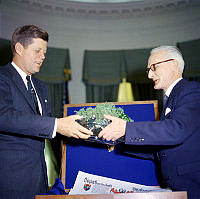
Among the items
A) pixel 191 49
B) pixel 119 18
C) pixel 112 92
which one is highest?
pixel 119 18

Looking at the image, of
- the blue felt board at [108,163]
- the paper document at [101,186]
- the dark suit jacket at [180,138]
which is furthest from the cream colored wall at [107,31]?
the dark suit jacket at [180,138]

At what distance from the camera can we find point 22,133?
188 centimetres

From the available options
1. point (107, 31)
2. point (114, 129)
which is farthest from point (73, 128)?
point (107, 31)

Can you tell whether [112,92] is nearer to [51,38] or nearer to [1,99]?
[51,38]

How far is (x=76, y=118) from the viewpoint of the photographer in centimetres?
192

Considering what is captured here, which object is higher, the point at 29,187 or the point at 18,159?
the point at 18,159

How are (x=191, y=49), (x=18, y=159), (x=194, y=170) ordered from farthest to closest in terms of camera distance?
(x=191, y=49), (x=18, y=159), (x=194, y=170)


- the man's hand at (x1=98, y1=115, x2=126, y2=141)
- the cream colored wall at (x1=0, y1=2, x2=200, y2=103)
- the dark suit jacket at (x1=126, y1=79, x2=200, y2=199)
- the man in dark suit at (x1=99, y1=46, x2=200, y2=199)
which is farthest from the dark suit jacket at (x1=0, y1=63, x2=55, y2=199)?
the cream colored wall at (x1=0, y1=2, x2=200, y2=103)

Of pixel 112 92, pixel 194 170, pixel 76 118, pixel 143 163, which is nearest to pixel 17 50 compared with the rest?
pixel 76 118

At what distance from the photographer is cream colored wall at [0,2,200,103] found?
6113mm

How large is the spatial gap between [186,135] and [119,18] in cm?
506

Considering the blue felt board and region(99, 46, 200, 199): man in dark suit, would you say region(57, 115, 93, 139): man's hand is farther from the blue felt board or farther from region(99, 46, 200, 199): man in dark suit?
Answer: the blue felt board

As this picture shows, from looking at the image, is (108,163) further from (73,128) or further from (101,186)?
(73,128)

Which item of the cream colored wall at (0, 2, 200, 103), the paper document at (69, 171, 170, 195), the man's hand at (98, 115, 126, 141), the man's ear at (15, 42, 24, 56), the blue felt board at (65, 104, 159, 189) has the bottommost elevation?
the paper document at (69, 171, 170, 195)
